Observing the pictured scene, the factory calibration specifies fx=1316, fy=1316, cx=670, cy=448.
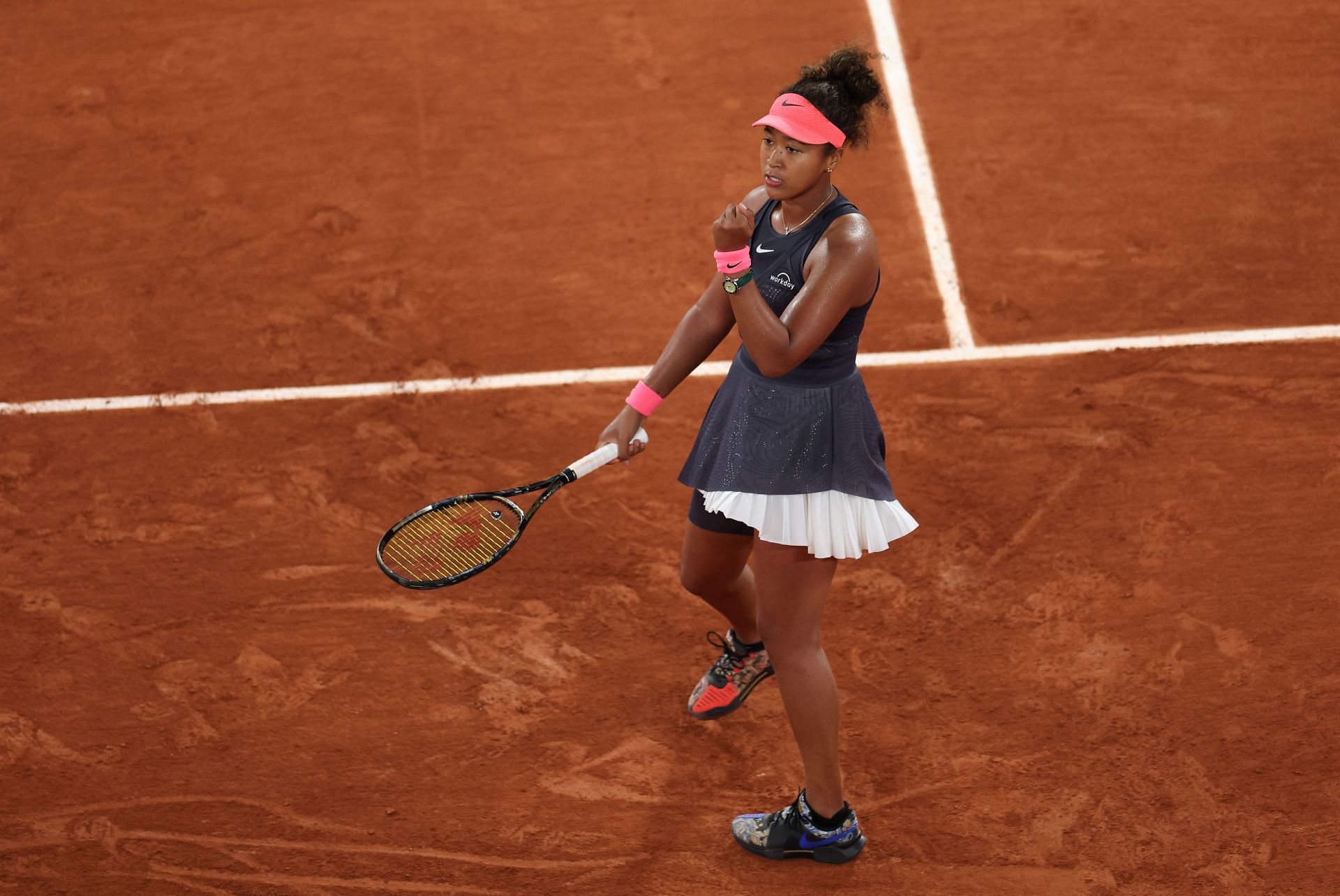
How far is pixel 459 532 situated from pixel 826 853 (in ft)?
4.97

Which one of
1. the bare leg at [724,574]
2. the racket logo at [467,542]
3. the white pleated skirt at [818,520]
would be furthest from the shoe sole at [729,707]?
the white pleated skirt at [818,520]

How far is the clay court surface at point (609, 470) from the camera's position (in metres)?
4.22

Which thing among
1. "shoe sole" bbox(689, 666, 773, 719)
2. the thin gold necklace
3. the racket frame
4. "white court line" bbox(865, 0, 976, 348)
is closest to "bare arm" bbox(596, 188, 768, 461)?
the racket frame

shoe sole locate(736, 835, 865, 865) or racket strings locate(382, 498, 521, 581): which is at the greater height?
racket strings locate(382, 498, 521, 581)

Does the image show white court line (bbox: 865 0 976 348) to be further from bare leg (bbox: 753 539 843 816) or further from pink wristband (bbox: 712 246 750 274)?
pink wristband (bbox: 712 246 750 274)

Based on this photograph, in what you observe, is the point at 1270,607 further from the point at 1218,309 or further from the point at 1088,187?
the point at 1088,187

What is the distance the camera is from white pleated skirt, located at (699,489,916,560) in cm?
357

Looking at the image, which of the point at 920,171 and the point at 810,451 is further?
the point at 920,171

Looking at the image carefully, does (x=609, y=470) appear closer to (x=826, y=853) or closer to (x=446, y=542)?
(x=446, y=542)

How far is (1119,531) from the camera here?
5121mm

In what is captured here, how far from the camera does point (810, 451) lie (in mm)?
3580

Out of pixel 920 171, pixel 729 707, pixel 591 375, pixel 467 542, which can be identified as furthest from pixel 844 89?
pixel 920 171

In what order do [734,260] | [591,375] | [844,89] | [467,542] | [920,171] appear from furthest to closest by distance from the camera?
[920,171] → [591,375] → [467,542] → [844,89] → [734,260]

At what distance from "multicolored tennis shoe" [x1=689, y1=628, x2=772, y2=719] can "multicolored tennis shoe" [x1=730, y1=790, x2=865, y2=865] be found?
20.5 inches
